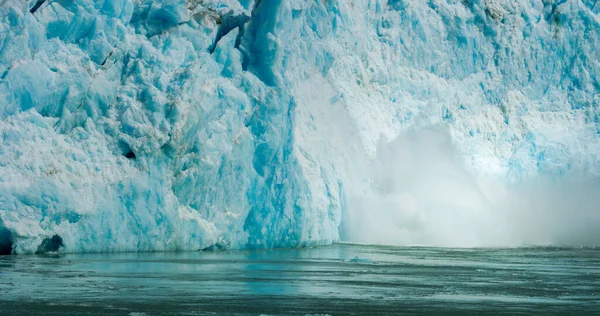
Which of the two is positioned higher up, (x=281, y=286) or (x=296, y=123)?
(x=296, y=123)

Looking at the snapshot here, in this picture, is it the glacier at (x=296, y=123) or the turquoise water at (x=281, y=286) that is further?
the glacier at (x=296, y=123)

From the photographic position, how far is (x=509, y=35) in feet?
96.2

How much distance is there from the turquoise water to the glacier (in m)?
1.35

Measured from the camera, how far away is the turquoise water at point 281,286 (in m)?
9.38

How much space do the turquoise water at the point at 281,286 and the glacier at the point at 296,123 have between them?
1.35m

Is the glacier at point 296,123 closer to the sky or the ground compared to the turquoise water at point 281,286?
closer to the sky

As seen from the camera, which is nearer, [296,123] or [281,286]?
[281,286]

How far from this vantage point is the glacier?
16812mm

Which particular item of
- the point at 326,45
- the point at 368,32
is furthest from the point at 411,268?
the point at 368,32

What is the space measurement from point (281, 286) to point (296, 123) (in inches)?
462

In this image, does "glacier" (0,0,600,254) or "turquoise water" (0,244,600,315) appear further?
"glacier" (0,0,600,254)

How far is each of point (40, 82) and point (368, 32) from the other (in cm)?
1246

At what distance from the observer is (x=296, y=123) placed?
23.4 m

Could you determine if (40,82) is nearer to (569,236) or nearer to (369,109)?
(369,109)
